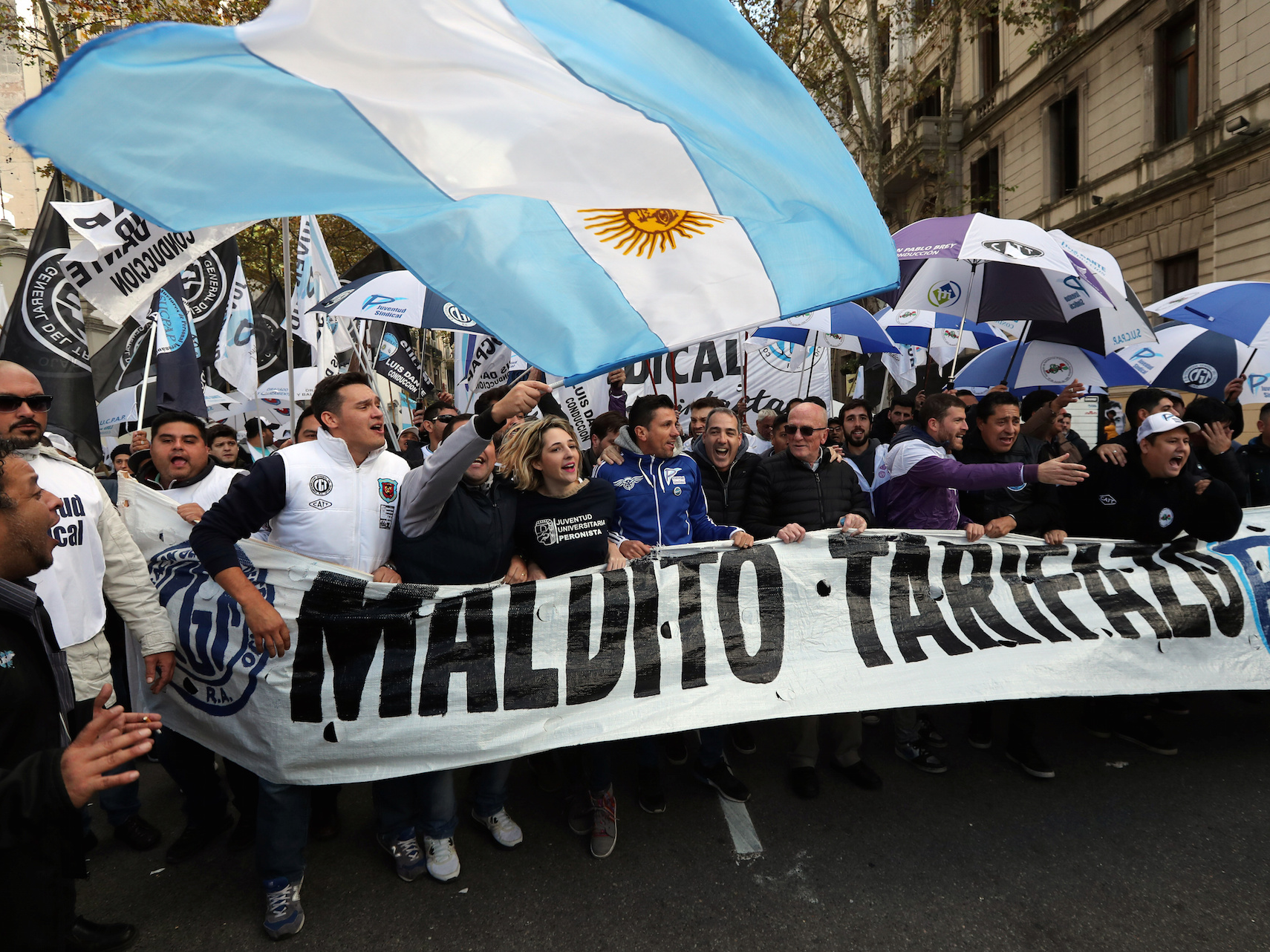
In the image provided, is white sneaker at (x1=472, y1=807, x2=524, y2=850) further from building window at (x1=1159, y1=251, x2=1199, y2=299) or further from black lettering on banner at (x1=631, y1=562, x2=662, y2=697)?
building window at (x1=1159, y1=251, x2=1199, y2=299)

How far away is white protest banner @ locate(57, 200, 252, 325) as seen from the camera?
461 centimetres

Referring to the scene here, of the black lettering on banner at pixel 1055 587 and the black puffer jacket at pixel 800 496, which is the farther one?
the black puffer jacket at pixel 800 496

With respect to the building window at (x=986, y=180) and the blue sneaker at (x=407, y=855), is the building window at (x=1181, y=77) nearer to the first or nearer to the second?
the building window at (x=986, y=180)

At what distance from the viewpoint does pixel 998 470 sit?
414 centimetres

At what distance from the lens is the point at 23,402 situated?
10.4 feet

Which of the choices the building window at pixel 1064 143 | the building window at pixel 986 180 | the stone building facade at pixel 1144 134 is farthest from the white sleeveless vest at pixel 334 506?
the building window at pixel 986 180

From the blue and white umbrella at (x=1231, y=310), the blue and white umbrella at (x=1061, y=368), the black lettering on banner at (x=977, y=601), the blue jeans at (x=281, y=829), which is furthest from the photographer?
the blue and white umbrella at (x=1061, y=368)

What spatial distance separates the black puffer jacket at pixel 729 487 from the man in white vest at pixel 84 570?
2.82m

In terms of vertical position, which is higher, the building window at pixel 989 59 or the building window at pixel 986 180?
the building window at pixel 989 59

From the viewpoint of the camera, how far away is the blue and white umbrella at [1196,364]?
711 cm

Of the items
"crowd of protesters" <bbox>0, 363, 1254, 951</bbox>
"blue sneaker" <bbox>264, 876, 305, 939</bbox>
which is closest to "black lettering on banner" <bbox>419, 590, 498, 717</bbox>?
"crowd of protesters" <bbox>0, 363, 1254, 951</bbox>

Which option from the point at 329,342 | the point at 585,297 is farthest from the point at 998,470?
the point at 329,342

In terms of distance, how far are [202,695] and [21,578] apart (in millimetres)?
A: 1646

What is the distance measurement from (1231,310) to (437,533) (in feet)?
21.5
